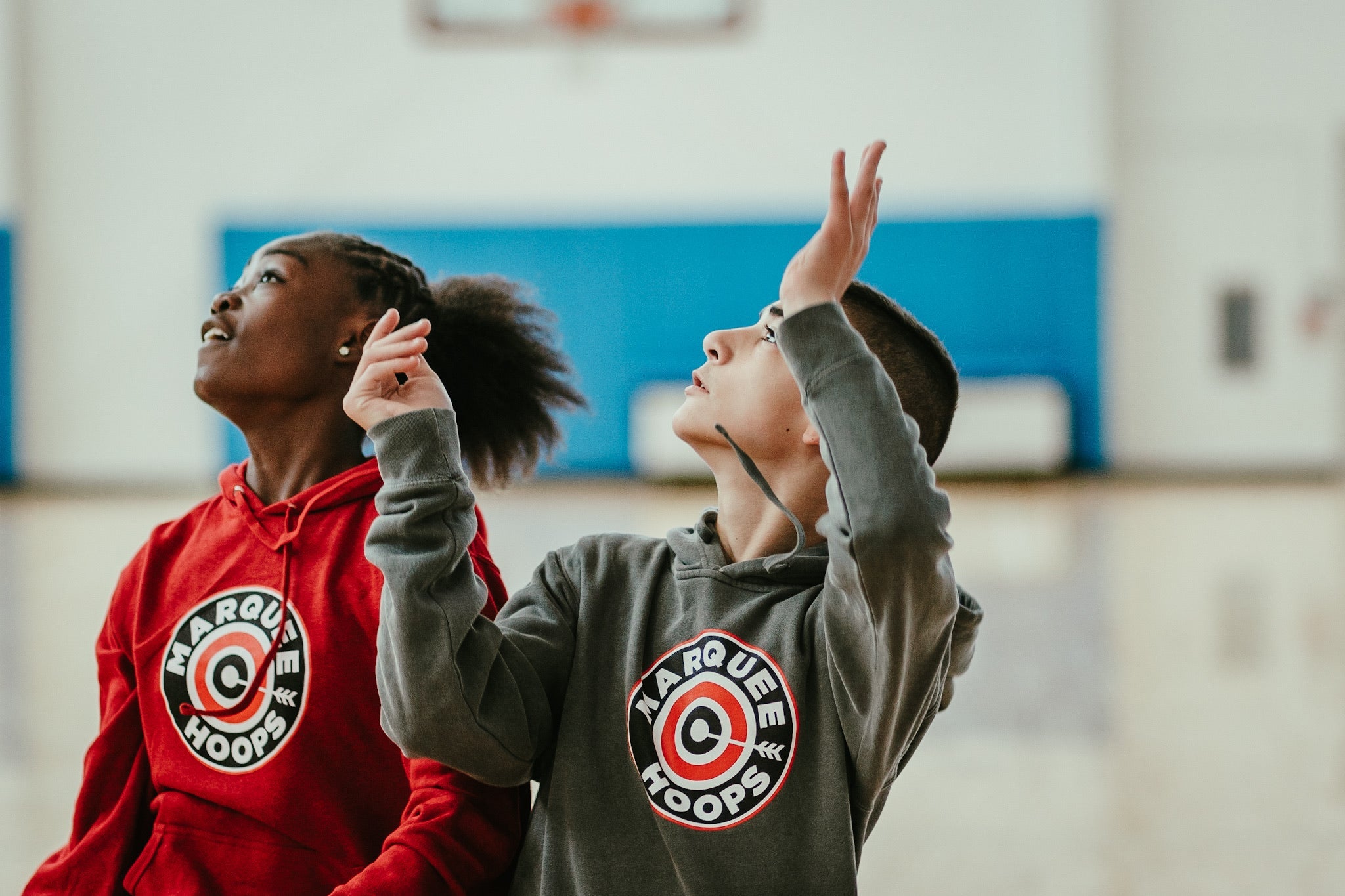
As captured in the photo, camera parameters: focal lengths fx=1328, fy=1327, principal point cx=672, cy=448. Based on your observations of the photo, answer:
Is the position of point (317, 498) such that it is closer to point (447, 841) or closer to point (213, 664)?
point (213, 664)

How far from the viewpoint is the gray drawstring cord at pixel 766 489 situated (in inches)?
42.7

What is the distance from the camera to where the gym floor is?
2367 mm

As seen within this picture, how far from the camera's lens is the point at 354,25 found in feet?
31.7

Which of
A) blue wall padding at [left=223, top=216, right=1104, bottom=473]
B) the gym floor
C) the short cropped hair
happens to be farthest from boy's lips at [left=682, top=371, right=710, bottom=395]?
blue wall padding at [left=223, top=216, right=1104, bottom=473]

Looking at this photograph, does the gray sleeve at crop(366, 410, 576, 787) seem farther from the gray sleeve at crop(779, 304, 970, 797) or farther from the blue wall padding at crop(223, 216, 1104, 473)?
the blue wall padding at crop(223, 216, 1104, 473)

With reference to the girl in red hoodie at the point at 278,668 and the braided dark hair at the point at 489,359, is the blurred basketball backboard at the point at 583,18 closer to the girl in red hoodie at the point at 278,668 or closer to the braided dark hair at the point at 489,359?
the braided dark hair at the point at 489,359

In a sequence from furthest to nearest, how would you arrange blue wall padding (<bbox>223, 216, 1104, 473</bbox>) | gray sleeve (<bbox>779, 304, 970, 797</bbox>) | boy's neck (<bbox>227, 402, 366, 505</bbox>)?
blue wall padding (<bbox>223, 216, 1104, 473</bbox>), boy's neck (<bbox>227, 402, 366, 505</bbox>), gray sleeve (<bbox>779, 304, 970, 797</bbox>)

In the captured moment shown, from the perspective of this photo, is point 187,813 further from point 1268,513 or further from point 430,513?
point 1268,513

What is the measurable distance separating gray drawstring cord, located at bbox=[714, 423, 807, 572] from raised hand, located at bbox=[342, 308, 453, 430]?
23 cm

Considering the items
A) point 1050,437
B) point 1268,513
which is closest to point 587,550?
point 1268,513

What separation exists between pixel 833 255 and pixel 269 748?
0.62 meters

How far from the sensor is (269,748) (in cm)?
112

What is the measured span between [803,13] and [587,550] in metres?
9.21

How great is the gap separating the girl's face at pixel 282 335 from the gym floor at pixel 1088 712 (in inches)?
56.1
